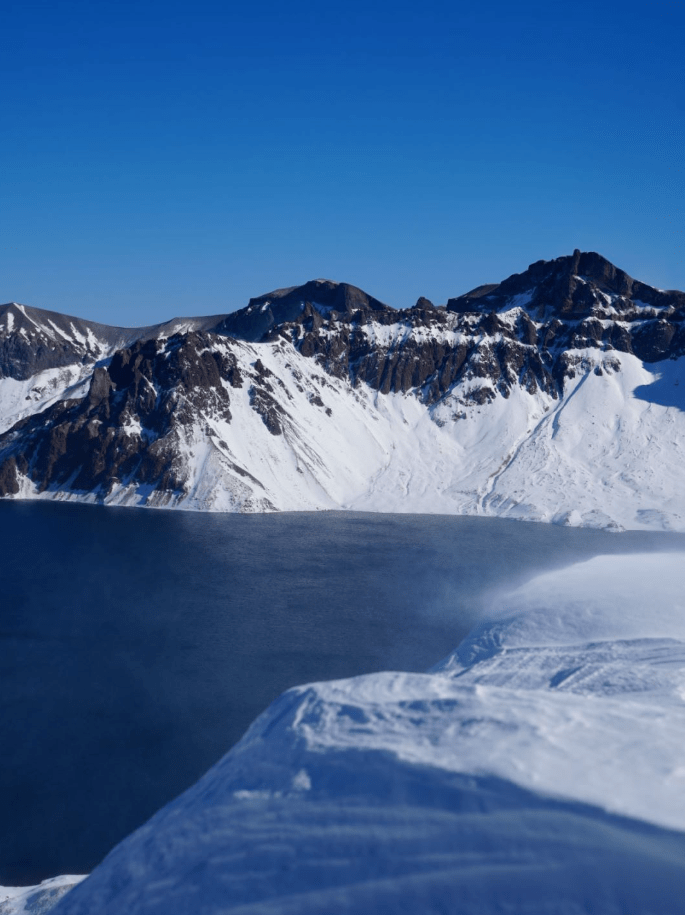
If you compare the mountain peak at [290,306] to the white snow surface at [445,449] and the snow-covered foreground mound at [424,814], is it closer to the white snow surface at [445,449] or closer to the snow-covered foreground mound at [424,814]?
the white snow surface at [445,449]

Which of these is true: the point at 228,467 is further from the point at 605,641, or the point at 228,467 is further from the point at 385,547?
the point at 605,641

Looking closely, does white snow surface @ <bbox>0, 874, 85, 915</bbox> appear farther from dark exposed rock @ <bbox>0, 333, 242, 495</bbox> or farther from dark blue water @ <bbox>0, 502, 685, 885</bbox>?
dark exposed rock @ <bbox>0, 333, 242, 495</bbox>

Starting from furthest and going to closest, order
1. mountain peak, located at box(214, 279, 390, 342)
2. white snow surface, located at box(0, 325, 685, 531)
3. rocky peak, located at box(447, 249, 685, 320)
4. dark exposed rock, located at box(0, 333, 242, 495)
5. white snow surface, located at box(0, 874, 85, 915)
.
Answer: mountain peak, located at box(214, 279, 390, 342) < rocky peak, located at box(447, 249, 685, 320) < dark exposed rock, located at box(0, 333, 242, 495) < white snow surface, located at box(0, 325, 685, 531) < white snow surface, located at box(0, 874, 85, 915)

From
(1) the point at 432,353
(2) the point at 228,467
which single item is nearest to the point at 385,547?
(2) the point at 228,467

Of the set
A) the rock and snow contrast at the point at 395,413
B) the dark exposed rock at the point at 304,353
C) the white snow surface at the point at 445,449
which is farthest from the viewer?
the dark exposed rock at the point at 304,353

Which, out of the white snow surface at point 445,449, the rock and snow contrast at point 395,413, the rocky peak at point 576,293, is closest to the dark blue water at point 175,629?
the white snow surface at point 445,449

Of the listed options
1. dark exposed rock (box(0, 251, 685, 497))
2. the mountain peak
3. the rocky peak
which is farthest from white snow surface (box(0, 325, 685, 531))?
the mountain peak
